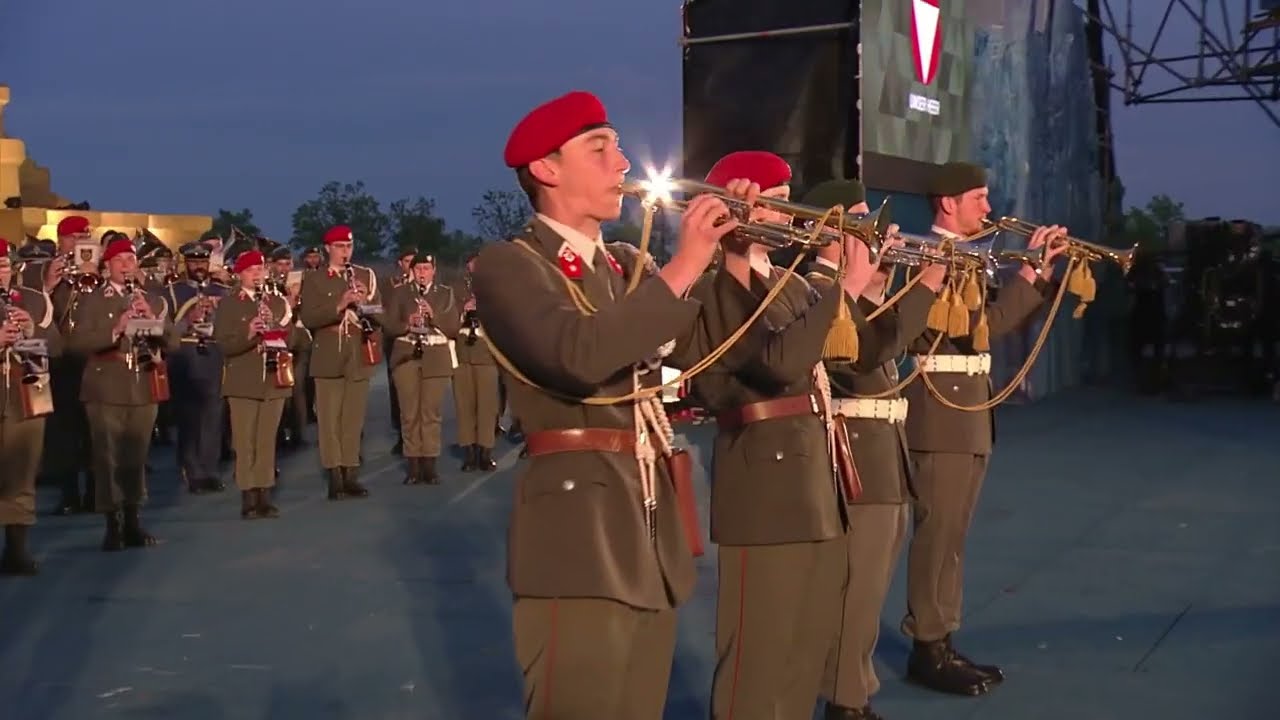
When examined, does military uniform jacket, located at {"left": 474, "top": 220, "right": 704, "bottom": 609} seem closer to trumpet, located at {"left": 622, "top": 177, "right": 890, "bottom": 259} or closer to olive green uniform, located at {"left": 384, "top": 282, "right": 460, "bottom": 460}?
trumpet, located at {"left": 622, "top": 177, "right": 890, "bottom": 259}

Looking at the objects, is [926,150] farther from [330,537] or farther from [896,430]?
[896,430]

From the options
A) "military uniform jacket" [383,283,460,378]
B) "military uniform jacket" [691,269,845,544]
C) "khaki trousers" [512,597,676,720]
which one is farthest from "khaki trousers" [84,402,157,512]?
"khaki trousers" [512,597,676,720]

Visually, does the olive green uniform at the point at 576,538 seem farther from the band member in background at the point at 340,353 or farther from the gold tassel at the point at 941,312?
the band member in background at the point at 340,353

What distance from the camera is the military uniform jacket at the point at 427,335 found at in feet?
41.7

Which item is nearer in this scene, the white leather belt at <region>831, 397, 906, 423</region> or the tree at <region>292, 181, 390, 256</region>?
the white leather belt at <region>831, 397, 906, 423</region>

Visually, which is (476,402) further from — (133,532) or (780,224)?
(780,224)

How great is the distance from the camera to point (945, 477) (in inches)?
236

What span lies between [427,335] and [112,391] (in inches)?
141

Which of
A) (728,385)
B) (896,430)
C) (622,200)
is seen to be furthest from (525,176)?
(896,430)

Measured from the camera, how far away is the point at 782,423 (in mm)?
4402

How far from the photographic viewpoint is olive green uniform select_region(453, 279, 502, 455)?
1327 centimetres

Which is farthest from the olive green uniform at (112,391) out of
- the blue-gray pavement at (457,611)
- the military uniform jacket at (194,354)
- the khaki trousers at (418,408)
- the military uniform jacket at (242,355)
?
the khaki trousers at (418,408)

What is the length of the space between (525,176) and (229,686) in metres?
3.51

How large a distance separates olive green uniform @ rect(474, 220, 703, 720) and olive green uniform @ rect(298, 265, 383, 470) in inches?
335
